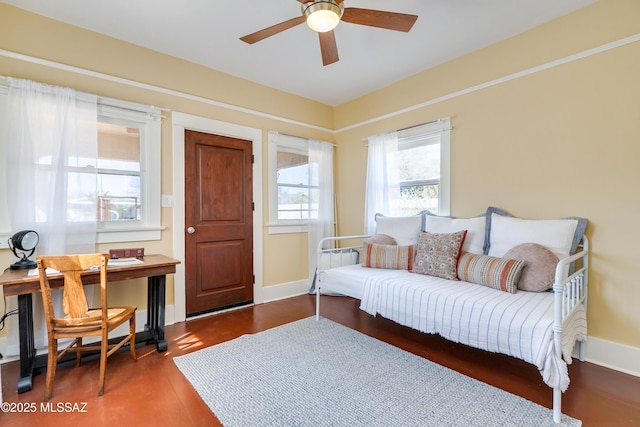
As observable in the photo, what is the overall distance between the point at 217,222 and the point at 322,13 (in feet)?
7.41

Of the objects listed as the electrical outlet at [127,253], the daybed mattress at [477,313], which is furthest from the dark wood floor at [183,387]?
the electrical outlet at [127,253]

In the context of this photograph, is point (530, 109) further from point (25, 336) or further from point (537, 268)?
point (25, 336)

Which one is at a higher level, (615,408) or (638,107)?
(638,107)

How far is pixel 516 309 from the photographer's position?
1747mm

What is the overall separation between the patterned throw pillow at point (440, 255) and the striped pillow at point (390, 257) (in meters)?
0.12

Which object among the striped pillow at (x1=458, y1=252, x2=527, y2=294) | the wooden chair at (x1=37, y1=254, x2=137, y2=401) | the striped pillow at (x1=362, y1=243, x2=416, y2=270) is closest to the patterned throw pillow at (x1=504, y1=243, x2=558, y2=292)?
the striped pillow at (x1=458, y1=252, x2=527, y2=294)

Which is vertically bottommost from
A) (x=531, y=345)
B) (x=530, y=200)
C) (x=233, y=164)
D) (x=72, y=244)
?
(x=531, y=345)

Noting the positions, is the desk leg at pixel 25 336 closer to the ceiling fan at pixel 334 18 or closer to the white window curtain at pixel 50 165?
the white window curtain at pixel 50 165

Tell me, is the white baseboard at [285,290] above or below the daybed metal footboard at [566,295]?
below

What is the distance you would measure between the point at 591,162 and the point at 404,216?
5.36ft

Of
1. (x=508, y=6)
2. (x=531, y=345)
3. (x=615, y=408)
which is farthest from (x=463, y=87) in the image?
(x=615, y=408)

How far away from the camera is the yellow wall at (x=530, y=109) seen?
6.73 feet

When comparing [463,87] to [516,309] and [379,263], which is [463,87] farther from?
[516,309]

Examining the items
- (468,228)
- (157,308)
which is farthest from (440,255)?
(157,308)
